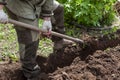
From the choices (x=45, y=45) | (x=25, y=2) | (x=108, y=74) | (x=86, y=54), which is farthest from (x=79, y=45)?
(x=25, y=2)

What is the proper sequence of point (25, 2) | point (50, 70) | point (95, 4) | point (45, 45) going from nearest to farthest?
point (25, 2), point (50, 70), point (45, 45), point (95, 4)

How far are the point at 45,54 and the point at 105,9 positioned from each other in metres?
1.43

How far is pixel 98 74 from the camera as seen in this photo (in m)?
4.73

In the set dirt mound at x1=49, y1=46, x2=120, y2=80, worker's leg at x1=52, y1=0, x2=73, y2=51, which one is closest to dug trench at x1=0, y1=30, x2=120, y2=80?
dirt mound at x1=49, y1=46, x2=120, y2=80

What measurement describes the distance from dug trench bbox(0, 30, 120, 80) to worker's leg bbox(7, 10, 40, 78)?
215mm

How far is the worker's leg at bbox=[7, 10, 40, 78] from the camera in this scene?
13.9 feet

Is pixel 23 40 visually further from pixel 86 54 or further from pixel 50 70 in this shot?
pixel 86 54

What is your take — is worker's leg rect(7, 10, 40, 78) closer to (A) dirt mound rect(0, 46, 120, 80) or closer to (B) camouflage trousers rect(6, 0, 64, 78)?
A: (B) camouflage trousers rect(6, 0, 64, 78)

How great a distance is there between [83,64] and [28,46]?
1.04 meters

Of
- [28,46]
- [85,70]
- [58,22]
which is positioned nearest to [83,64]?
[85,70]

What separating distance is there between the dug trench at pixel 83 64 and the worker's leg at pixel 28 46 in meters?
0.22

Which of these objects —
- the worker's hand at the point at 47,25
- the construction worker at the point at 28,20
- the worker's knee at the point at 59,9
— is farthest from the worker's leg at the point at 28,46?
the worker's knee at the point at 59,9

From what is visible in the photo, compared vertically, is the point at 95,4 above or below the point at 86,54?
above

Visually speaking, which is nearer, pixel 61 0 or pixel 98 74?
pixel 98 74
